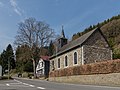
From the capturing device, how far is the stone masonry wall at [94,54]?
46000 mm

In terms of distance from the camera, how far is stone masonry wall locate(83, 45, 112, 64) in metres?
46.0

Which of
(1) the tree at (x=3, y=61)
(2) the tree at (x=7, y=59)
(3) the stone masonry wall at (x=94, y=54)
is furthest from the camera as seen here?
(1) the tree at (x=3, y=61)

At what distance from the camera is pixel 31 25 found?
66.0 m

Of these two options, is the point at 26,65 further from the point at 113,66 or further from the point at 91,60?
the point at 113,66

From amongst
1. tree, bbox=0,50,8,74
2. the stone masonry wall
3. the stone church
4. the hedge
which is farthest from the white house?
the hedge

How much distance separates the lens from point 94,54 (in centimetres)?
4697

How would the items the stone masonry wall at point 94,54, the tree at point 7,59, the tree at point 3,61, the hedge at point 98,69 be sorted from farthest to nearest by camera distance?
the tree at point 3,61
the tree at point 7,59
the stone masonry wall at point 94,54
the hedge at point 98,69

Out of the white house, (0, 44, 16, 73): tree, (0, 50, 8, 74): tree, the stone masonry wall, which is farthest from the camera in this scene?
(0, 50, 8, 74): tree

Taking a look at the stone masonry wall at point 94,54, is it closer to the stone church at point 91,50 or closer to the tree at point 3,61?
the stone church at point 91,50

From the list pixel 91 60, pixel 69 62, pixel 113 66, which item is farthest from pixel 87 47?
pixel 113 66

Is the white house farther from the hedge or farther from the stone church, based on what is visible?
the hedge

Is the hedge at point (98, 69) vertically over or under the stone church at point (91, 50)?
under

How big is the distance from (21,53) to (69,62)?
1786cm

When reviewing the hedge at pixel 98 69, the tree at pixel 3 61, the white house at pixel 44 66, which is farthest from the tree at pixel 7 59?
the hedge at pixel 98 69
